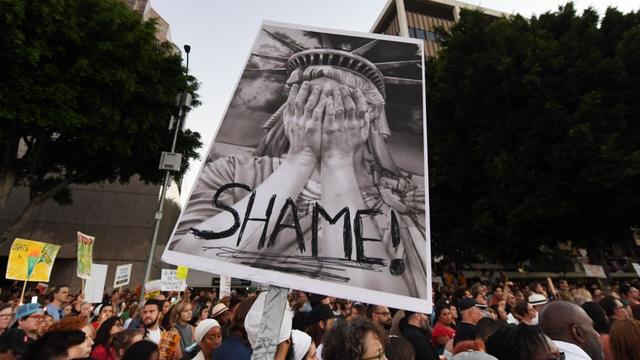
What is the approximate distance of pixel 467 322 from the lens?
3459 mm

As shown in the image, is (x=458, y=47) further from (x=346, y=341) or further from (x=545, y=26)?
(x=346, y=341)

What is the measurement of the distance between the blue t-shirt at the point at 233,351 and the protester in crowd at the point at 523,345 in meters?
1.61

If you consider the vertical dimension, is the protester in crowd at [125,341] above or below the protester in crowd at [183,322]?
above

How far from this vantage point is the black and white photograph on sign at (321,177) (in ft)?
4.84

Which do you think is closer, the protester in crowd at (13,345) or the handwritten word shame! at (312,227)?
the handwritten word shame! at (312,227)

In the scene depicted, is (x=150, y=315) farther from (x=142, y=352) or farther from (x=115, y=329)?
(x=142, y=352)

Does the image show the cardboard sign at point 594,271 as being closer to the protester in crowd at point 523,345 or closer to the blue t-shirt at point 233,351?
the protester in crowd at point 523,345

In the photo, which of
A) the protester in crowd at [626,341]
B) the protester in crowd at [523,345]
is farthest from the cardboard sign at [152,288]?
the protester in crowd at [626,341]

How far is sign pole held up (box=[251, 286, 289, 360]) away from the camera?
53.1 inches

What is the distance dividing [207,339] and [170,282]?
6238mm

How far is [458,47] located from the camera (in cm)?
1426

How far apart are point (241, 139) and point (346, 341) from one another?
1215 mm

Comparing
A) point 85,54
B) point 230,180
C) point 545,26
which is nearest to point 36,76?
point 85,54

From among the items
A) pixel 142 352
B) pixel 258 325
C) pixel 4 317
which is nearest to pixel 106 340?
pixel 4 317
